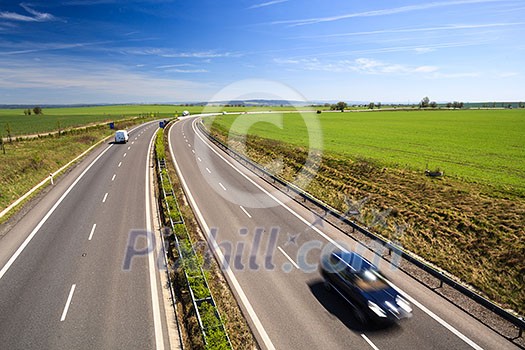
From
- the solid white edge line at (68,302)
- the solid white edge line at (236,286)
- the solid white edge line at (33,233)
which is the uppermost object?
the solid white edge line at (33,233)

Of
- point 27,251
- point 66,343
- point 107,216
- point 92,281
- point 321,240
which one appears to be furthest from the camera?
point 107,216

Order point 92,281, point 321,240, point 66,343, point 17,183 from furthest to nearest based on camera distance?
point 17,183 < point 321,240 < point 92,281 < point 66,343

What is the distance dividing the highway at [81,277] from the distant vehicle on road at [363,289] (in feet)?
23.4

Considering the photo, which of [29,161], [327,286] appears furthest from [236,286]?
[29,161]

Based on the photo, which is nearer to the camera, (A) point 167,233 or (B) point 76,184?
(A) point 167,233

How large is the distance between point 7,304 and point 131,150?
126ft

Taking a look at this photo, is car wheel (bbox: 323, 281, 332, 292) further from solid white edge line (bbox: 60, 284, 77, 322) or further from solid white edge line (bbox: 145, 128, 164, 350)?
solid white edge line (bbox: 60, 284, 77, 322)

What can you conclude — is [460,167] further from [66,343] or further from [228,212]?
[66,343]

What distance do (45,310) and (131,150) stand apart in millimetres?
39232

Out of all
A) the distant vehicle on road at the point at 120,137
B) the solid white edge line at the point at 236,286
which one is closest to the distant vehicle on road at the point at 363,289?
the solid white edge line at the point at 236,286

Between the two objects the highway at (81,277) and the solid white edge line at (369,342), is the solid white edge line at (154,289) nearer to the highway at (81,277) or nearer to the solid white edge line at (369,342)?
the highway at (81,277)

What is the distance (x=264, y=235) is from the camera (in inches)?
744

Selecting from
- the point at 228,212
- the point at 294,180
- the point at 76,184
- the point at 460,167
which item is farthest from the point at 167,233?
the point at 460,167

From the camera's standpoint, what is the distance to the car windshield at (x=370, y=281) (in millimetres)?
12008
